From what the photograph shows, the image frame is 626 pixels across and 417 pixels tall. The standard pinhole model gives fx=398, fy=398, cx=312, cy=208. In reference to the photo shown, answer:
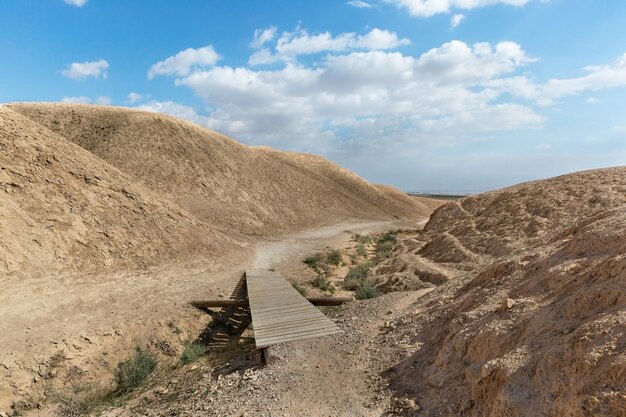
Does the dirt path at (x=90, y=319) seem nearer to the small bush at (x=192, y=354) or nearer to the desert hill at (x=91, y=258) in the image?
the desert hill at (x=91, y=258)

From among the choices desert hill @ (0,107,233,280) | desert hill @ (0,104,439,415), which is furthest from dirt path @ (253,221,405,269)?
desert hill @ (0,107,233,280)

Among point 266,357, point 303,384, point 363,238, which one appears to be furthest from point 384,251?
point 303,384

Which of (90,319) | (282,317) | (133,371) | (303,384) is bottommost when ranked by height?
(133,371)

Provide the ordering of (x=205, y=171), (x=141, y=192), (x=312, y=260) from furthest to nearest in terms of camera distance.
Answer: (x=205, y=171) < (x=312, y=260) < (x=141, y=192)

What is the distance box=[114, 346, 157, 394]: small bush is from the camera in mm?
8039

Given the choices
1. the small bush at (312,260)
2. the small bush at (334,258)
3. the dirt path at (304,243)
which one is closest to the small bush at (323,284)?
the small bush at (312,260)

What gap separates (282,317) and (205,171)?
2719cm

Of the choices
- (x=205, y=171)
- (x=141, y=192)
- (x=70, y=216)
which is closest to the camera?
(x=70, y=216)

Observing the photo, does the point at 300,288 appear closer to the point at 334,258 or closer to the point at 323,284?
the point at 323,284

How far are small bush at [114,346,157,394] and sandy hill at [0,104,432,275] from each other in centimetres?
491

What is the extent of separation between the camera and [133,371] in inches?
325

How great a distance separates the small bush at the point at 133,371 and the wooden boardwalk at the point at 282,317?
246 centimetres

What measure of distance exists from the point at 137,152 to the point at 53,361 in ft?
85.3

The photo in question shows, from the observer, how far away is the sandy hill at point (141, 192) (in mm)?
13023
